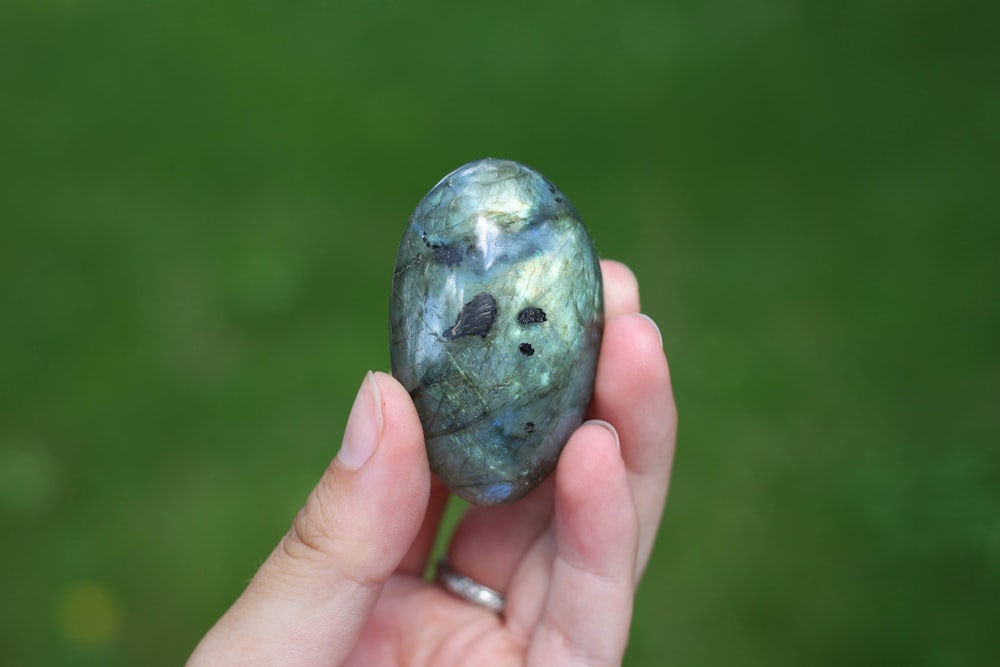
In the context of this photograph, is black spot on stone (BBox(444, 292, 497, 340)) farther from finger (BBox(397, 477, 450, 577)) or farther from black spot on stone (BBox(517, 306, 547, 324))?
finger (BBox(397, 477, 450, 577))

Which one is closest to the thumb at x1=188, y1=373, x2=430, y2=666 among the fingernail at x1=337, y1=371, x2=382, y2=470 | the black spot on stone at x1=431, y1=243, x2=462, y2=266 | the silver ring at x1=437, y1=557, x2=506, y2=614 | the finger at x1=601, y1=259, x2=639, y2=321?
the fingernail at x1=337, y1=371, x2=382, y2=470

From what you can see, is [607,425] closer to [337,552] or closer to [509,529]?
[509,529]

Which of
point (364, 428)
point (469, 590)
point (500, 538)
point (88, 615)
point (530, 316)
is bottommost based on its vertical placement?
point (88, 615)

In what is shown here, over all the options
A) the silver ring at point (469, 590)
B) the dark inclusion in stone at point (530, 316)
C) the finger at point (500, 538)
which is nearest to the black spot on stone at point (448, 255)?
the dark inclusion in stone at point (530, 316)

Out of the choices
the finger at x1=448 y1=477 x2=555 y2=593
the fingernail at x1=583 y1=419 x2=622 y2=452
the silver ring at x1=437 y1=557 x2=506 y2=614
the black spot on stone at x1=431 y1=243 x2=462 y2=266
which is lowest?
the silver ring at x1=437 y1=557 x2=506 y2=614

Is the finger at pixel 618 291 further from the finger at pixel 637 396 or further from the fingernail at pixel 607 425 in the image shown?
the fingernail at pixel 607 425

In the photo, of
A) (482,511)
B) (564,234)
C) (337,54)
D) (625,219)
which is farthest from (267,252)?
(564,234)

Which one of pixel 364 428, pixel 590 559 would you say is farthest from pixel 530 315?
pixel 590 559
